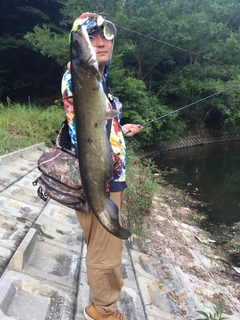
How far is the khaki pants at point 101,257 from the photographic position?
6.57 ft

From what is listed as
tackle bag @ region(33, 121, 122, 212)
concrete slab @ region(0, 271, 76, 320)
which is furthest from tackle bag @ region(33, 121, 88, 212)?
concrete slab @ region(0, 271, 76, 320)

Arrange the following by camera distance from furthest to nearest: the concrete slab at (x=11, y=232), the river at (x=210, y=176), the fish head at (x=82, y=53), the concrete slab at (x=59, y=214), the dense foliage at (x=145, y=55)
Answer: the dense foliage at (x=145, y=55) → the river at (x=210, y=176) → the concrete slab at (x=59, y=214) → the concrete slab at (x=11, y=232) → the fish head at (x=82, y=53)

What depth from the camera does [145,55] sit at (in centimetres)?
2164

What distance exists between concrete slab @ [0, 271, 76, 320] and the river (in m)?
6.21

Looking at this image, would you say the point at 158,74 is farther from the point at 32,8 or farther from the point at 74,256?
the point at 74,256

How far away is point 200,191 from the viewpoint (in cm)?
1081

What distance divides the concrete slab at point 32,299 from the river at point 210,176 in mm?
6208

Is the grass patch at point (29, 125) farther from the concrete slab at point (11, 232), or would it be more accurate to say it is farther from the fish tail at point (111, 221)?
the fish tail at point (111, 221)

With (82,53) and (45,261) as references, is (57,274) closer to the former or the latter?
(45,261)

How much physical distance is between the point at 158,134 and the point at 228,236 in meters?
13.0

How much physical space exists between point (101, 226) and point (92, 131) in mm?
635

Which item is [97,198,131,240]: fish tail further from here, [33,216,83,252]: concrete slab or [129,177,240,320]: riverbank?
[33,216,83,252]: concrete slab

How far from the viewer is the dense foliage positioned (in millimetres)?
16766

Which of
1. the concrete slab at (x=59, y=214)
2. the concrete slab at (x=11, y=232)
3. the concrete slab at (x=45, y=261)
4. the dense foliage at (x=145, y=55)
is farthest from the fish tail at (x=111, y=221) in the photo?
the dense foliage at (x=145, y=55)
